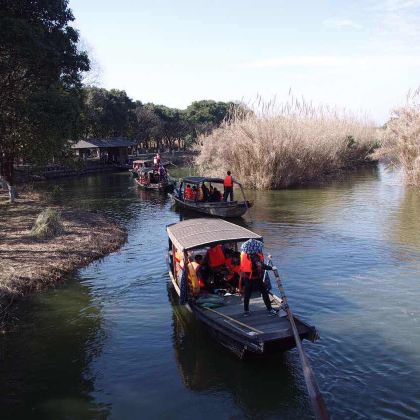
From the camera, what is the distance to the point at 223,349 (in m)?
9.87

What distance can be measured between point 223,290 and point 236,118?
2765cm

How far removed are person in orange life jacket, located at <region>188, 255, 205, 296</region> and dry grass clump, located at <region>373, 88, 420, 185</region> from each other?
23452 millimetres

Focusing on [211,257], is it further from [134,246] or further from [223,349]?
[134,246]

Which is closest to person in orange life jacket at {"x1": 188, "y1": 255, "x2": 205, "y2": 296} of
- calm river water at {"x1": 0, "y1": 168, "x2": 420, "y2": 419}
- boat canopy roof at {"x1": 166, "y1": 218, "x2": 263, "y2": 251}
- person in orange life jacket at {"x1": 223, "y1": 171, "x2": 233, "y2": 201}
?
boat canopy roof at {"x1": 166, "y1": 218, "x2": 263, "y2": 251}

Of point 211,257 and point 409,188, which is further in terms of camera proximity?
point 409,188

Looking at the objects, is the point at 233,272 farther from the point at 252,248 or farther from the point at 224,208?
the point at 224,208

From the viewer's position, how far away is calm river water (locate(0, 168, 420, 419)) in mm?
8180

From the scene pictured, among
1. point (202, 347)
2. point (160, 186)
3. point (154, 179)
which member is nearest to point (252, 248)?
point (202, 347)

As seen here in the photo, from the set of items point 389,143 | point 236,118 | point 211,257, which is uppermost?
point 236,118

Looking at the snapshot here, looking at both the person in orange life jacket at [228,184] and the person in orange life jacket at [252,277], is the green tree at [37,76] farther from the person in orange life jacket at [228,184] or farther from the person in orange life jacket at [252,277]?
the person in orange life jacket at [252,277]

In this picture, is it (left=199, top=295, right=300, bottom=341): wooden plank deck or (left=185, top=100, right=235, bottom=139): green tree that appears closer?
(left=199, top=295, right=300, bottom=341): wooden plank deck

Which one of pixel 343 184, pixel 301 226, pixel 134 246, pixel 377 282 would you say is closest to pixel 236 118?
pixel 343 184

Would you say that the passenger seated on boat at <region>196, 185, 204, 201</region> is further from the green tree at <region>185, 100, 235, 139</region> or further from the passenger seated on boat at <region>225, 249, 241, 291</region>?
the green tree at <region>185, 100, 235, 139</region>

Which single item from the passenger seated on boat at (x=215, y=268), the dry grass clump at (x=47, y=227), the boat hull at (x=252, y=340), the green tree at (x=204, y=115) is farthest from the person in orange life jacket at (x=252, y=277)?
the green tree at (x=204, y=115)
